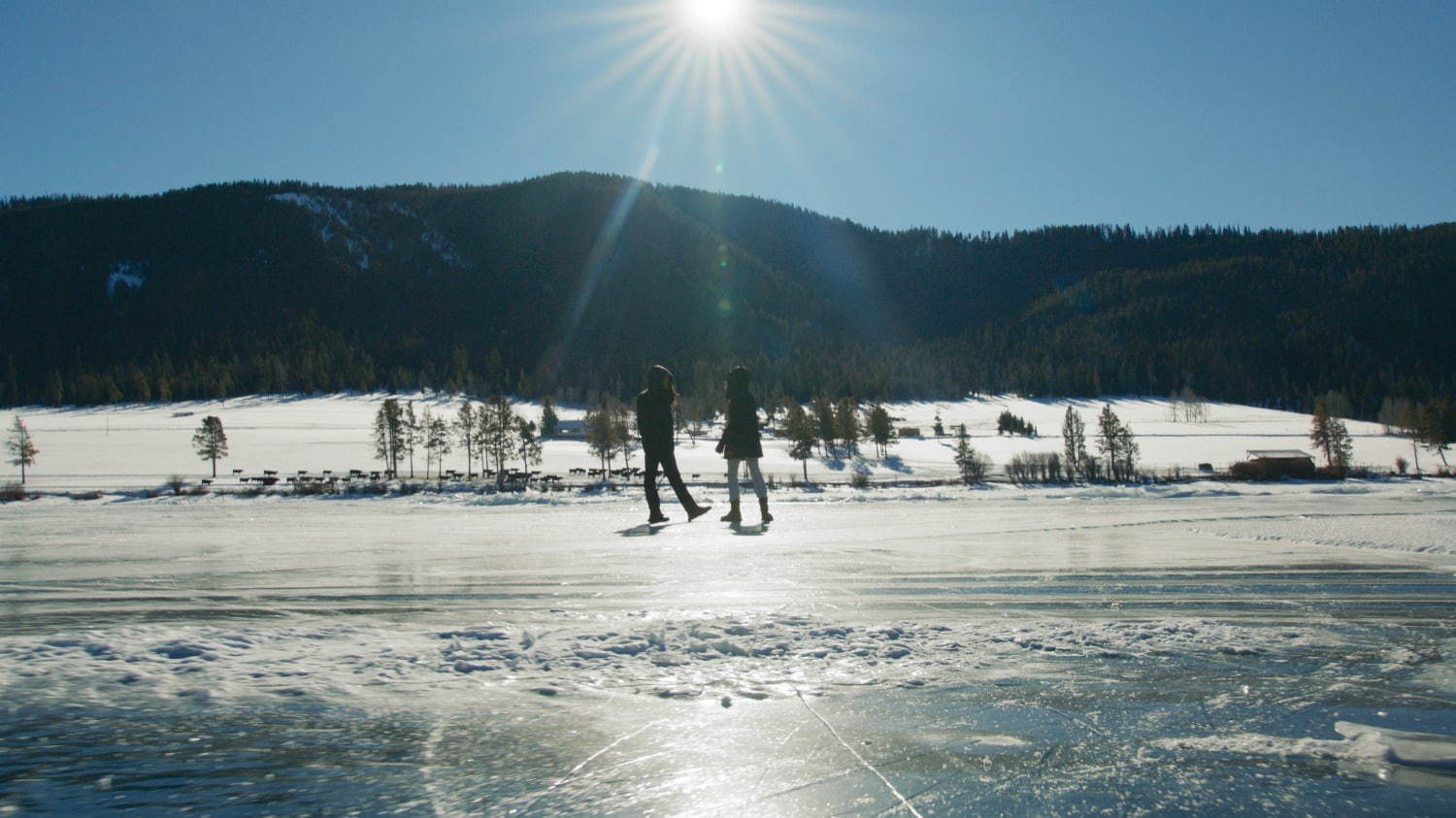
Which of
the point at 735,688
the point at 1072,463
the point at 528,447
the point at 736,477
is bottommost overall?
the point at 1072,463

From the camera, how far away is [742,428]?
8492 mm

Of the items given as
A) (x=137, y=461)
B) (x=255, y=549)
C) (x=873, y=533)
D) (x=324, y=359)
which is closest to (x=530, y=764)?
(x=255, y=549)

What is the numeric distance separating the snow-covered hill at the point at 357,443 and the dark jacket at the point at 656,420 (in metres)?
32.6

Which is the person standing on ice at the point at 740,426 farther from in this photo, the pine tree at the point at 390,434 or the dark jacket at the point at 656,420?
the pine tree at the point at 390,434

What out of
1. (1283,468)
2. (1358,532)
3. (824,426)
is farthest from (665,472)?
(824,426)

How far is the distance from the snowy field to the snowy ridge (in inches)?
0.7

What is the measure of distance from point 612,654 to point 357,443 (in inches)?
3298

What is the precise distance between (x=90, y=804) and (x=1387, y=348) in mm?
257449

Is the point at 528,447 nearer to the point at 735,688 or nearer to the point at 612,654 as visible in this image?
the point at 612,654

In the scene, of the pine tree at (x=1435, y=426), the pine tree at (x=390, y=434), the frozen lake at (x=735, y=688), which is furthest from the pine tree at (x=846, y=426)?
the frozen lake at (x=735, y=688)

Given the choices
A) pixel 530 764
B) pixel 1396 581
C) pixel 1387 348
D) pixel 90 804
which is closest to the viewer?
pixel 90 804

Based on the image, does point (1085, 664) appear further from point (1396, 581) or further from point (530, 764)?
point (1396, 581)

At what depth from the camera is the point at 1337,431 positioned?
6316 cm

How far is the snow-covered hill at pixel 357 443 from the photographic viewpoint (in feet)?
196
